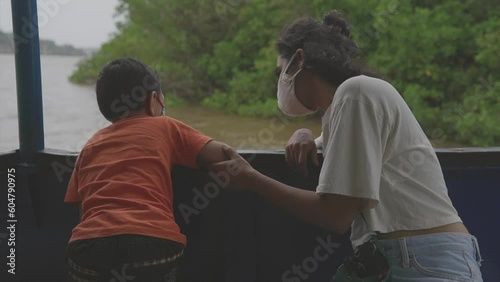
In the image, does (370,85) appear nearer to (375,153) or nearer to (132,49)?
(375,153)

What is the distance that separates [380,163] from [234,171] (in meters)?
0.45

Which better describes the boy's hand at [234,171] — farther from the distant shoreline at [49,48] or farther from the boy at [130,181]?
the distant shoreline at [49,48]

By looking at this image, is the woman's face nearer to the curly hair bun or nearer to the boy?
the curly hair bun

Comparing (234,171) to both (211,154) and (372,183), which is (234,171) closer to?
(211,154)

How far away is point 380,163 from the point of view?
1224 mm

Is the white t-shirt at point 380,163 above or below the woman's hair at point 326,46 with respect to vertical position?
below

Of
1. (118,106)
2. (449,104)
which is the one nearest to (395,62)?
(449,104)

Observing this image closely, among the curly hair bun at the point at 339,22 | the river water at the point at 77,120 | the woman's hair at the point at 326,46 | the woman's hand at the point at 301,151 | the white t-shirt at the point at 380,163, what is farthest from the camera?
the river water at the point at 77,120

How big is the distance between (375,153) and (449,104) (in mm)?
3838

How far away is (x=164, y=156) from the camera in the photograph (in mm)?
1563

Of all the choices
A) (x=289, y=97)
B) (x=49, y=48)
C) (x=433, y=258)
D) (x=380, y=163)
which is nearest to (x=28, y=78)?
(x=49, y=48)

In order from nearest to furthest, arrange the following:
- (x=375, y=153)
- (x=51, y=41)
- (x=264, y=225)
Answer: (x=375, y=153), (x=264, y=225), (x=51, y=41)

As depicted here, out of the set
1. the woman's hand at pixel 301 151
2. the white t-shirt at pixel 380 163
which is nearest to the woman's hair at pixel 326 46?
the white t-shirt at pixel 380 163

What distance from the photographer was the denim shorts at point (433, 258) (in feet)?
4.11
